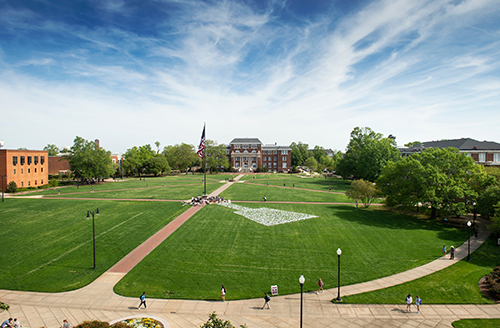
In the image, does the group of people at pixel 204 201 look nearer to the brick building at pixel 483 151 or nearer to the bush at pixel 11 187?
the bush at pixel 11 187

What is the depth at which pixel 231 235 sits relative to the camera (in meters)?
30.3

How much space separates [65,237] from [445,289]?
3623 cm

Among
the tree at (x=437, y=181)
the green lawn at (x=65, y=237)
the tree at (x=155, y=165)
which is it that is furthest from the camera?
the tree at (x=155, y=165)

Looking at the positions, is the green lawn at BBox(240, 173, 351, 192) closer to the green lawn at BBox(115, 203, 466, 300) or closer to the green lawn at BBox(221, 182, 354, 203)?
the green lawn at BBox(221, 182, 354, 203)

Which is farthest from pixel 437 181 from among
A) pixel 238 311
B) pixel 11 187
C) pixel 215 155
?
pixel 215 155

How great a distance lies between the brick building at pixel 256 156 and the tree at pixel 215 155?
9.79 m

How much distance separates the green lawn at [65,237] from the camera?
21000 mm

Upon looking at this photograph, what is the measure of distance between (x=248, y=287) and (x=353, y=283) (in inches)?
311

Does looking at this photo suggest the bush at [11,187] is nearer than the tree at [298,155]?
Yes

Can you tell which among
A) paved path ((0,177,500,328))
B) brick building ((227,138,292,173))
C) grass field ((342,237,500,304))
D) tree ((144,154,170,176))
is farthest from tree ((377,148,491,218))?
brick building ((227,138,292,173))

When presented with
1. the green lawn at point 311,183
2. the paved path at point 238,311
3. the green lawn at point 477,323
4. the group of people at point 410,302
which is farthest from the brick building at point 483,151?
the group of people at point 410,302

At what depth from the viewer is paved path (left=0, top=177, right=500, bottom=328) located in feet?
50.5

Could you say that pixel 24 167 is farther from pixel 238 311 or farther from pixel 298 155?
pixel 298 155

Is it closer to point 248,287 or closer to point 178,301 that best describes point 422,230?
point 248,287
